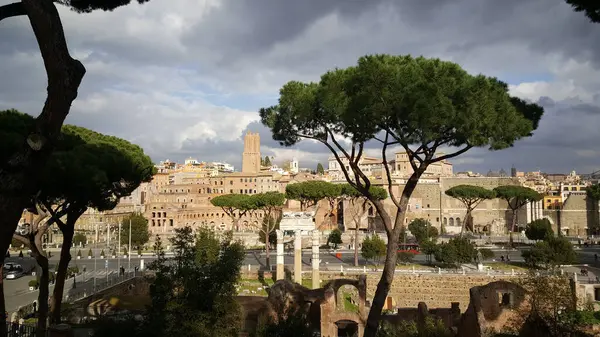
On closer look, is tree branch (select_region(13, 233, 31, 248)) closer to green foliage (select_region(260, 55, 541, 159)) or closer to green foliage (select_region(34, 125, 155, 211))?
green foliage (select_region(34, 125, 155, 211))

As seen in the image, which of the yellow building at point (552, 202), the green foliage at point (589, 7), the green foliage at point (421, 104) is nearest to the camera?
the green foliage at point (589, 7)

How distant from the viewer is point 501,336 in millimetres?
11266

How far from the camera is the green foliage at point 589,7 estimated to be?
22.7 ft

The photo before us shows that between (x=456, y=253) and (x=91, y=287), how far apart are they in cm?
1723

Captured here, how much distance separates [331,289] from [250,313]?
2.32 m

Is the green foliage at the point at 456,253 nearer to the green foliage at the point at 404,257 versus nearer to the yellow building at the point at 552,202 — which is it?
the green foliage at the point at 404,257

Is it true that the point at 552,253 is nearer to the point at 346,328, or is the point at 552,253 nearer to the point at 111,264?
the point at 346,328

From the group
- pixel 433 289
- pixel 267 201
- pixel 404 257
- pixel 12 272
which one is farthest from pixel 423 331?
pixel 267 201

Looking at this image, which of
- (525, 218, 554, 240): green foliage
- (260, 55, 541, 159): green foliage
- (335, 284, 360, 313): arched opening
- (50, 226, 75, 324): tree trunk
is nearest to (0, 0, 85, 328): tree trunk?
(260, 55, 541, 159): green foliage

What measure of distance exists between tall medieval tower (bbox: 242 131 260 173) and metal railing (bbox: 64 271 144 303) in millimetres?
59841

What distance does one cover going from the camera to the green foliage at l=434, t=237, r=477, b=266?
25188 millimetres

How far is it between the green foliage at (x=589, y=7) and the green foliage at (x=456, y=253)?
19404 millimetres

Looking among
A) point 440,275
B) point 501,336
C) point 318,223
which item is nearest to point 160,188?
point 318,223

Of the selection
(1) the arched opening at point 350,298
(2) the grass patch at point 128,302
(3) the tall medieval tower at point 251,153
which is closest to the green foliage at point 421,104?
(1) the arched opening at point 350,298
